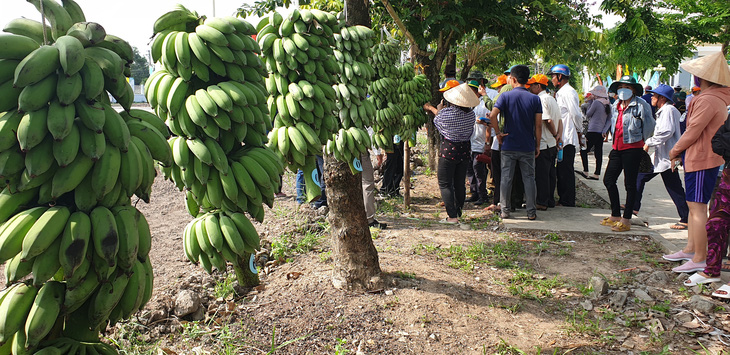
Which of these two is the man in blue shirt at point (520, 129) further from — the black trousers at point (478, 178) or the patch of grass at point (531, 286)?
the patch of grass at point (531, 286)

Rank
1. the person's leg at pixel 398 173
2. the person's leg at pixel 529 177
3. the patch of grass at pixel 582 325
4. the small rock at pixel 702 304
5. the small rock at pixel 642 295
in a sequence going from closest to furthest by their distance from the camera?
the patch of grass at pixel 582 325 < the small rock at pixel 702 304 < the small rock at pixel 642 295 < the person's leg at pixel 529 177 < the person's leg at pixel 398 173

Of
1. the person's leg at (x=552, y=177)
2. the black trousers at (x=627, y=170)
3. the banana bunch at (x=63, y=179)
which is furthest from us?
the person's leg at (x=552, y=177)

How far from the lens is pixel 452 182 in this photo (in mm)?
6344

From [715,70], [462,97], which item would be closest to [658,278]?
[715,70]

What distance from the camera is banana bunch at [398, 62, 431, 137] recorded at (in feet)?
19.5

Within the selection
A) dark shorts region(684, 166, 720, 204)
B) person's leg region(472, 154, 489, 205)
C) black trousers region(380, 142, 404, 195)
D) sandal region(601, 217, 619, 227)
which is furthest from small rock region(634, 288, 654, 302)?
black trousers region(380, 142, 404, 195)

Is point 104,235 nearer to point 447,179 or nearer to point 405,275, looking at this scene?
point 405,275

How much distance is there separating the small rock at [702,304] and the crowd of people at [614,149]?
14 centimetres

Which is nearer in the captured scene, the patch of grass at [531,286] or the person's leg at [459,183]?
the patch of grass at [531,286]

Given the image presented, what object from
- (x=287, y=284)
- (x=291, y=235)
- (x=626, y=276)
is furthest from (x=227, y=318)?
(x=626, y=276)

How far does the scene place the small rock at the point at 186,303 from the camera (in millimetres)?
3797

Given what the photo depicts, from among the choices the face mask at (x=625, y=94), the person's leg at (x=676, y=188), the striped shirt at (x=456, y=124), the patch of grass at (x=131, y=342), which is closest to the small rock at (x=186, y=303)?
the patch of grass at (x=131, y=342)

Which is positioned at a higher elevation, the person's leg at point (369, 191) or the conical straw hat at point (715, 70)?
the conical straw hat at point (715, 70)

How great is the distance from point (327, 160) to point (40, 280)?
2.69 metres
